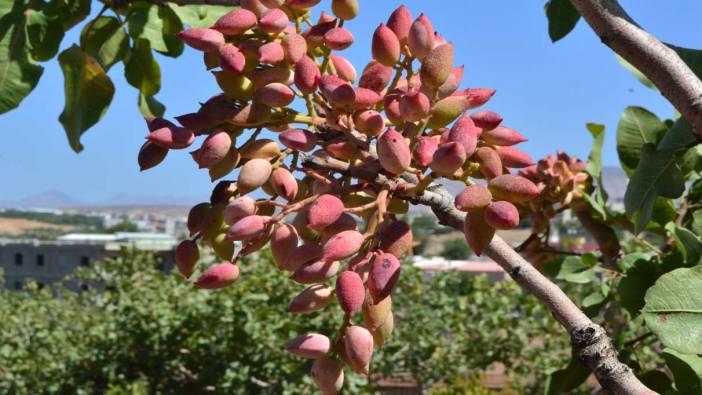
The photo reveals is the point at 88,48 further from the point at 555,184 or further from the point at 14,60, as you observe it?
the point at 555,184

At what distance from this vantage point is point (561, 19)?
1.13 metres

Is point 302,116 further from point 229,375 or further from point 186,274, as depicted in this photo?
point 229,375

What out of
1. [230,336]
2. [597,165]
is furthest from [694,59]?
[230,336]

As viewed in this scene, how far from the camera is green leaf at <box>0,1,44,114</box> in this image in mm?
1095

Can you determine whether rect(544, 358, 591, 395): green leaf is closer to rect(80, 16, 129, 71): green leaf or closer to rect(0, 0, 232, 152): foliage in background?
rect(0, 0, 232, 152): foliage in background

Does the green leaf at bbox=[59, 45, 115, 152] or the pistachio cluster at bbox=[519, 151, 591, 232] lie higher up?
the green leaf at bbox=[59, 45, 115, 152]

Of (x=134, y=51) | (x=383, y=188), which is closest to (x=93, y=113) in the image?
(x=134, y=51)

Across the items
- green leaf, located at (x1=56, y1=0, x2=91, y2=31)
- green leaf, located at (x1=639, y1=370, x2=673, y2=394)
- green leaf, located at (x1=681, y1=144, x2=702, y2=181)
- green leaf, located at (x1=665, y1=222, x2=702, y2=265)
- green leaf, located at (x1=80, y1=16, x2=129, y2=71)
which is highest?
green leaf, located at (x1=56, y1=0, x2=91, y2=31)

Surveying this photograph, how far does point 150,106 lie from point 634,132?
758mm

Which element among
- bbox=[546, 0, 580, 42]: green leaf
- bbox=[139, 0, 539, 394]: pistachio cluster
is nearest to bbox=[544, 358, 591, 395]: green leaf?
bbox=[546, 0, 580, 42]: green leaf

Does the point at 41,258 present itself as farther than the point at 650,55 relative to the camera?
Yes

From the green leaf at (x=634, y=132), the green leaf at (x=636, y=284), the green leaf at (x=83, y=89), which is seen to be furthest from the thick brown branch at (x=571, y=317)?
the green leaf at (x=83, y=89)

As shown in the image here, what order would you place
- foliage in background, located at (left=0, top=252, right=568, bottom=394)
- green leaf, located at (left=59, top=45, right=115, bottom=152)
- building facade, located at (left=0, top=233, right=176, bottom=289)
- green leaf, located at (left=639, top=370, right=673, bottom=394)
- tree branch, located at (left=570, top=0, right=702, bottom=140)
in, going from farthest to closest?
building facade, located at (left=0, top=233, right=176, bottom=289) < foliage in background, located at (left=0, top=252, right=568, bottom=394) < green leaf, located at (left=59, top=45, right=115, bottom=152) < green leaf, located at (left=639, top=370, right=673, bottom=394) < tree branch, located at (left=570, top=0, right=702, bottom=140)

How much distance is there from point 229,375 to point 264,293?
421mm
